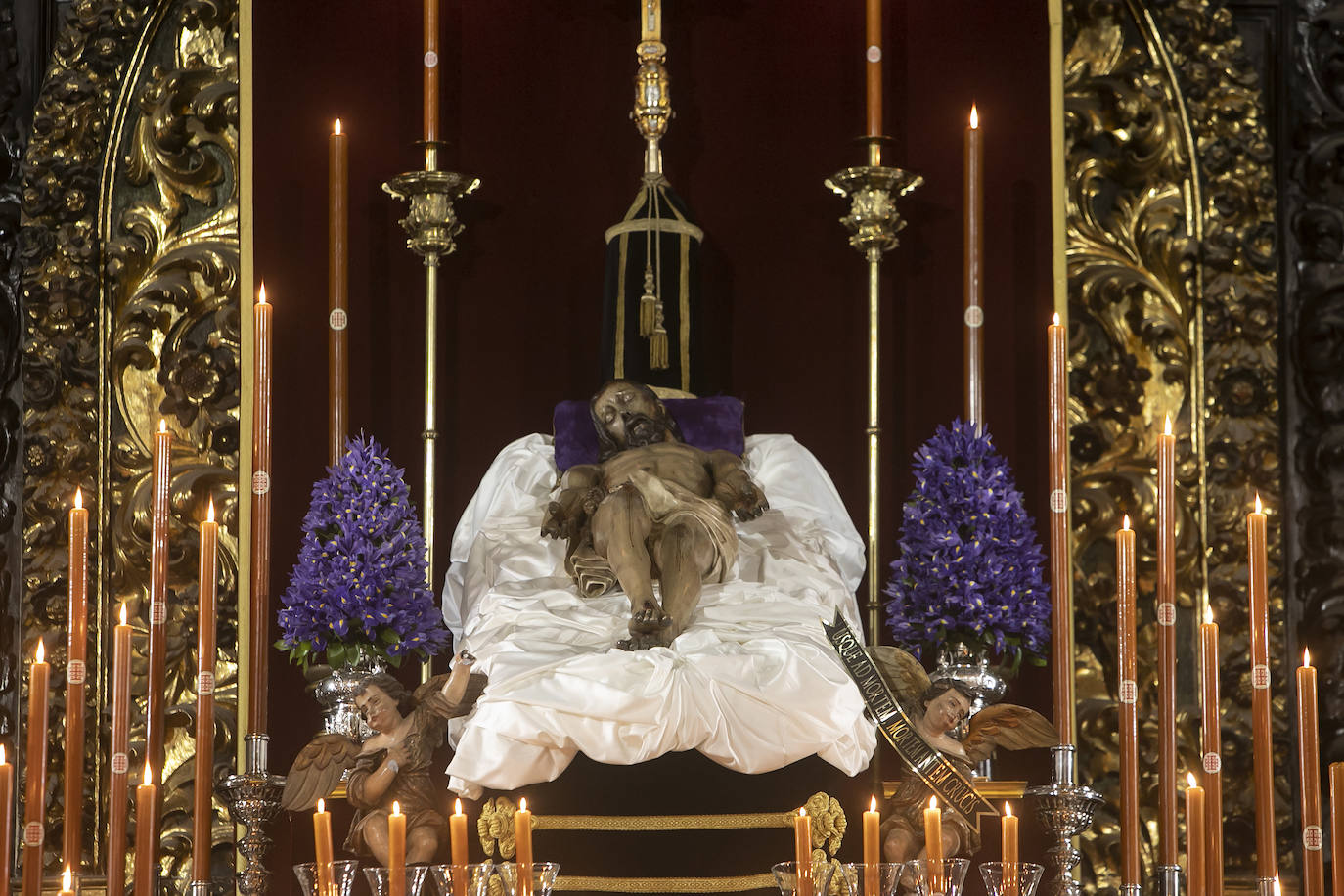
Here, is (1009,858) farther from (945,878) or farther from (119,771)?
(119,771)

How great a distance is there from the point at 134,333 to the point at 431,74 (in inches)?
42.6

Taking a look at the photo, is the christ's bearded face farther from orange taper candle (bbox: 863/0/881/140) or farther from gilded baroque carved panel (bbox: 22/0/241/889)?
gilded baroque carved panel (bbox: 22/0/241/889)

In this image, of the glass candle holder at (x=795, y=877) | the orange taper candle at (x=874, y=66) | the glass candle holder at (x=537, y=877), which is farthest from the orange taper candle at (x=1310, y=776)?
the orange taper candle at (x=874, y=66)

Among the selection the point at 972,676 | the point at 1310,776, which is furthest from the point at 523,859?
the point at 972,676

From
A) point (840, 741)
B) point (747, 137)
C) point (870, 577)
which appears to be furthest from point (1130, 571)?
point (747, 137)

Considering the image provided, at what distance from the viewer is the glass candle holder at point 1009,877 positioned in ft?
8.80

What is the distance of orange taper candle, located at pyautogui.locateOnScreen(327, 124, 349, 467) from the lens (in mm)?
4801

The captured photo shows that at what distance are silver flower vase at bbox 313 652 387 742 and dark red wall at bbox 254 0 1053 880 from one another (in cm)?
92

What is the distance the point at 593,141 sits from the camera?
5.15 metres

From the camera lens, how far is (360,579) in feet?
13.5

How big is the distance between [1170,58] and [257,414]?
275cm

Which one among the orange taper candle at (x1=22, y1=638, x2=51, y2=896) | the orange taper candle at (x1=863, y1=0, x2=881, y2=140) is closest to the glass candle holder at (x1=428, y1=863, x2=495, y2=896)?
the orange taper candle at (x1=22, y1=638, x2=51, y2=896)

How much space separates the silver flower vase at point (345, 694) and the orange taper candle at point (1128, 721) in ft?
5.28

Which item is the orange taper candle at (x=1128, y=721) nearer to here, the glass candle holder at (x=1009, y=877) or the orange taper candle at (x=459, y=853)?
the glass candle holder at (x=1009, y=877)
